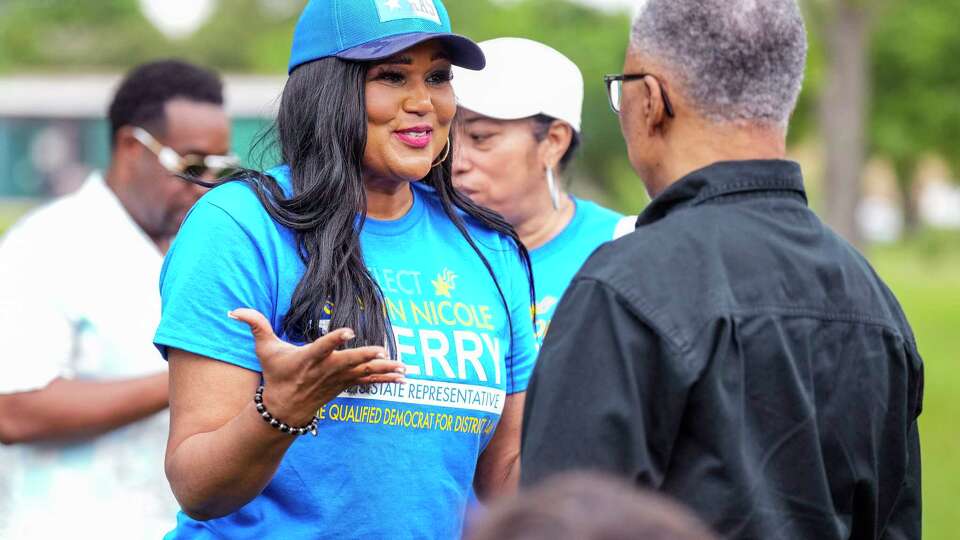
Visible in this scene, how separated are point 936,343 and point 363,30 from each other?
17643mm

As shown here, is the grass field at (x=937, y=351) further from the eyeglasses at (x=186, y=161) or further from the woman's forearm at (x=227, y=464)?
the woman's forearm at (x=227, y=464)

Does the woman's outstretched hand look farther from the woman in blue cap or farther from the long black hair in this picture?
the long black hair

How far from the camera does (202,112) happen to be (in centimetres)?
478

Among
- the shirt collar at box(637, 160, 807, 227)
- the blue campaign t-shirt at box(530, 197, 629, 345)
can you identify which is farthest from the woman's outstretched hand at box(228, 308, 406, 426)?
the blue campaign t-shirt at box(530, 197, 629, 345)

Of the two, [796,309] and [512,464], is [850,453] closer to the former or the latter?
[796,309]

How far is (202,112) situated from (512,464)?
2.15 meters

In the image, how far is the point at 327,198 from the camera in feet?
9.71

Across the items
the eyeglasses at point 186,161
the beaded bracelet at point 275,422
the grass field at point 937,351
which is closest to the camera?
the beaded bracelet at point 275,422

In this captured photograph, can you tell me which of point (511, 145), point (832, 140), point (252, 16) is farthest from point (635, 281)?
point (252, 16)

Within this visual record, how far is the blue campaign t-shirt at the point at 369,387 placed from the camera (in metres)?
2.77

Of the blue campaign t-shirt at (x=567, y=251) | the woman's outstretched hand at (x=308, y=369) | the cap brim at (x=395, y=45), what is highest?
the cap brim at (x=395, y=45)

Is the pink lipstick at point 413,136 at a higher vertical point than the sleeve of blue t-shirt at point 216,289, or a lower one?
higher

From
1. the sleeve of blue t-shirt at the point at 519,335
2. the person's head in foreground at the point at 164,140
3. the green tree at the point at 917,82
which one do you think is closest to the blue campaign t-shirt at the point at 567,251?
the sleeve of blue t-shirt at the point at 519,335

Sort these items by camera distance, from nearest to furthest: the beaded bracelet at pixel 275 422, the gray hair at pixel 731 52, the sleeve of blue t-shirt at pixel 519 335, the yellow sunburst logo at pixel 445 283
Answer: the gray hair at pixel 731 52, the beaded bracelet at pixel 275 422, the yellow sunburst logo at pixel 445 283, the sleeve of blue t-shirt at pixel 519 335
